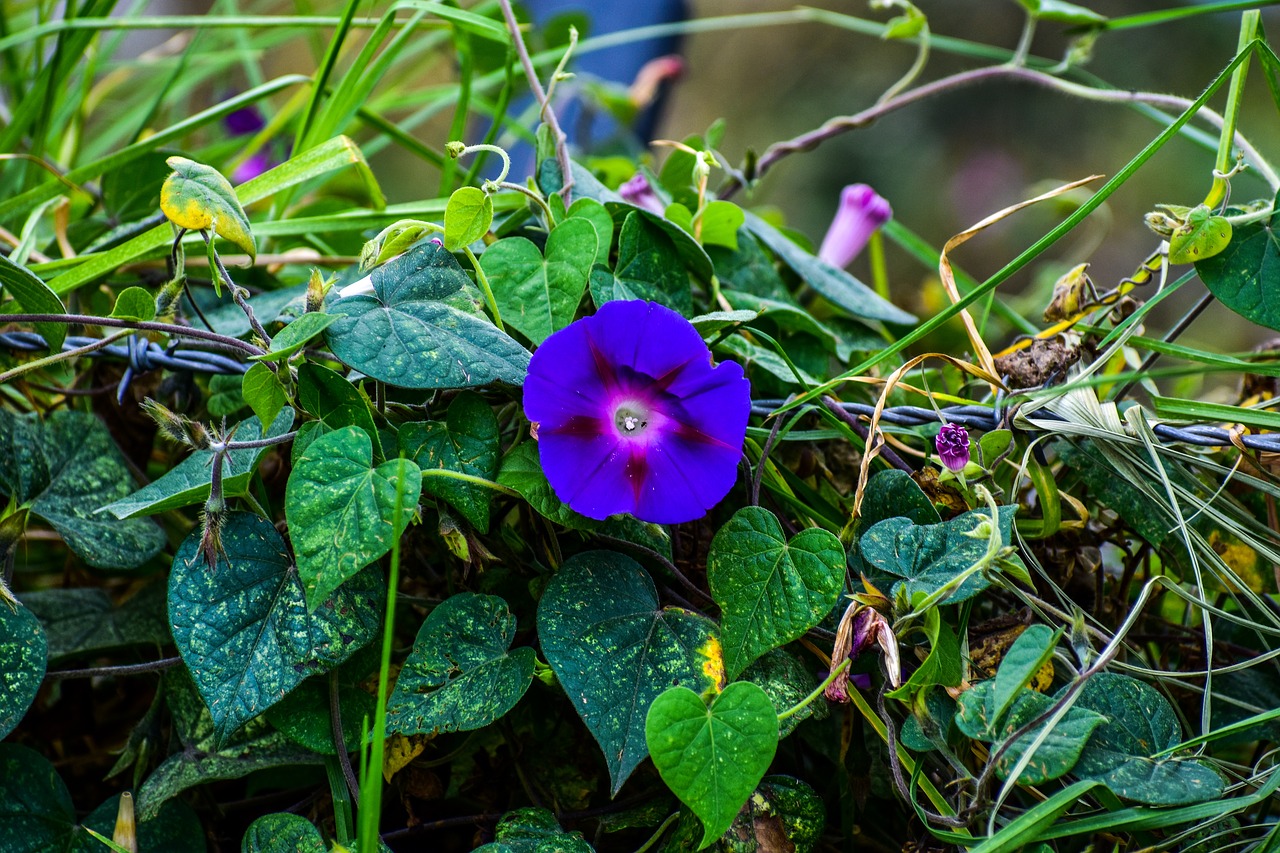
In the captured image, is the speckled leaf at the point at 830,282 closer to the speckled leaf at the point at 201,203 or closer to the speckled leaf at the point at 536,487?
the speckled leaf at the point at 536,487

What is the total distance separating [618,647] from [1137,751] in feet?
1.17

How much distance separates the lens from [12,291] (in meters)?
0.64

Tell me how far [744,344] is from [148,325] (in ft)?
1.50

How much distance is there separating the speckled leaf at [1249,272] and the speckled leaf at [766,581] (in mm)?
372

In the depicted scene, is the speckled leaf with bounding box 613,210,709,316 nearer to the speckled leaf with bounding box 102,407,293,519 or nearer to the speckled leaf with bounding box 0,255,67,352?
the speckled leaf with bounding box 102,407,293,519

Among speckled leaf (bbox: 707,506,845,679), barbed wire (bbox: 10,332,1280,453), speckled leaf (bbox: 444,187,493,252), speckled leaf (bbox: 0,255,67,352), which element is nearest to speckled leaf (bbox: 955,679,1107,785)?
speckled leaf (bbox: 707,506,845,679)

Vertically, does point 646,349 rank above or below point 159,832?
above

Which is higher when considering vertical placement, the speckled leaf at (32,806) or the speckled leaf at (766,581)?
the speckled leaf at (766,581)

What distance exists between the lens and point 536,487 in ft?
1.90

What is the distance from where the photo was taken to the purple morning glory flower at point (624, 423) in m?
0.56

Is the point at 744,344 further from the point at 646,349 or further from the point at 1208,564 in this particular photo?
the point at 1208,564

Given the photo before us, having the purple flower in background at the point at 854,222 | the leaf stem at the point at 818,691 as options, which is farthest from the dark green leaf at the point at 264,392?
the purple flower in background at the point at 854,222

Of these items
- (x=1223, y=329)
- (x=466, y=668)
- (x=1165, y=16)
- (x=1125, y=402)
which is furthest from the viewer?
(x=1223, y=329)

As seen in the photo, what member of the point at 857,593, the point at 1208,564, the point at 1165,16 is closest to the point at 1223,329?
the point at 1165,16
